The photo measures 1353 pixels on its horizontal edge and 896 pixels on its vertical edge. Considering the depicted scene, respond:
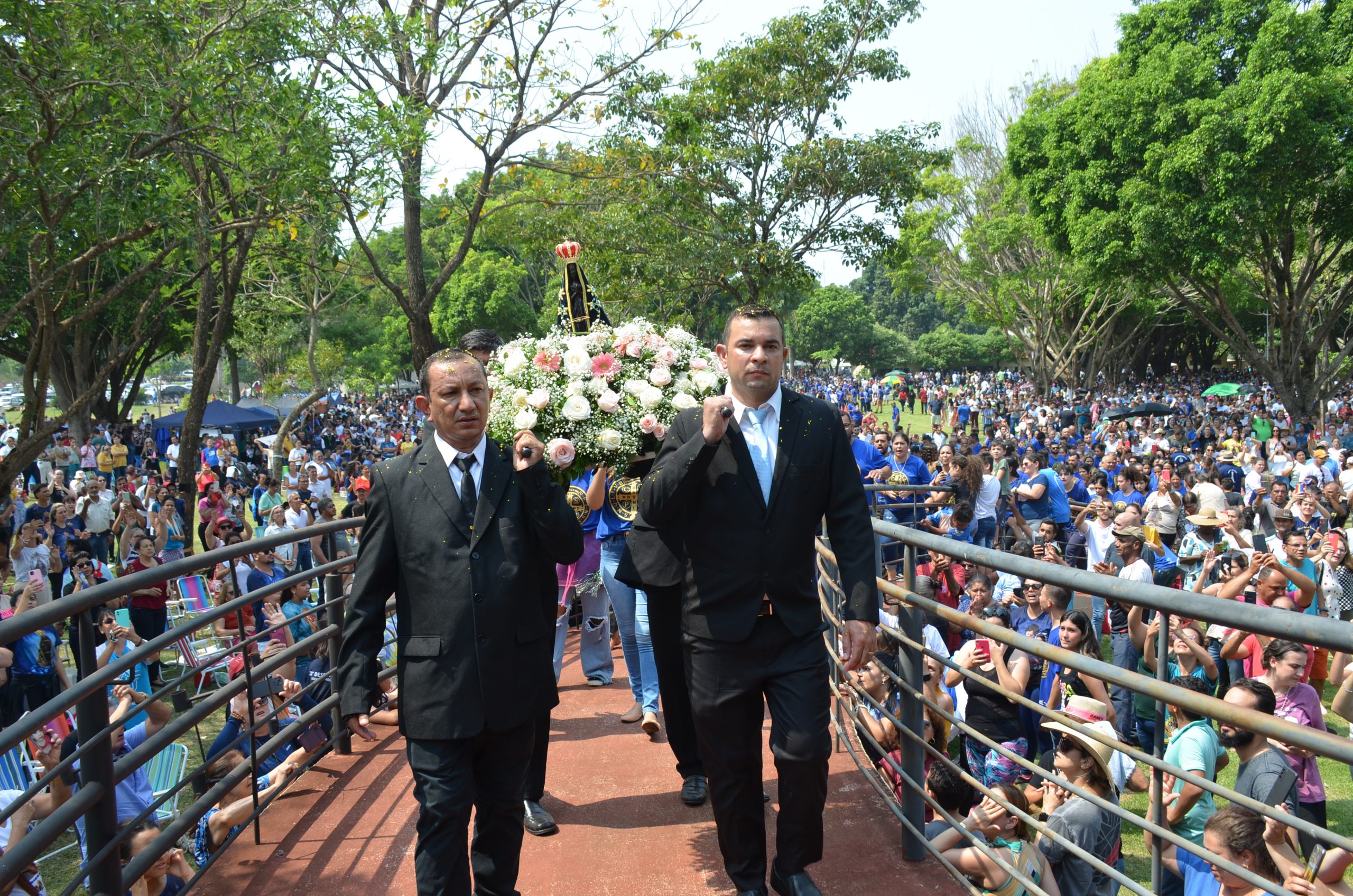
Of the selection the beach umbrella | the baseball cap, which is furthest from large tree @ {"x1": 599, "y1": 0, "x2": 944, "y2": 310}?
the beach umbrella

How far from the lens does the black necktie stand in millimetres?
3180

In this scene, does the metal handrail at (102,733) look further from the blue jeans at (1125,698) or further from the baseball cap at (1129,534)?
the baseball cap at (1129,534)

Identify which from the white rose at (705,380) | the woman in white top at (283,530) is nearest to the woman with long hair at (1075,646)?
the white rose at (705,380)

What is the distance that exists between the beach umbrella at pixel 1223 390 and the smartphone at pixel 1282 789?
42.1 m

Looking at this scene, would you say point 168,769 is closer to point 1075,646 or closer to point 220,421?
point 1075,646

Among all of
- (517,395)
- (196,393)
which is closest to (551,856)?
(517,395)

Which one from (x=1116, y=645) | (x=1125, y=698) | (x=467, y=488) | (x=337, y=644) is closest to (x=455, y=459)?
(x=467, y=488)

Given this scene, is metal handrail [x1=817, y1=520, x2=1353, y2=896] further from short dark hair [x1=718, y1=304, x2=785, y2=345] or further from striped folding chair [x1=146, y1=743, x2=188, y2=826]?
striped folding chair [x1=146, y1=743, x2=188, y2=826]

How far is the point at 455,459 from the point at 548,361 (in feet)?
4.65

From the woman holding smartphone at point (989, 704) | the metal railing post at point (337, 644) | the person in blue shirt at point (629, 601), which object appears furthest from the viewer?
the woman holding smartphone at point (989, 704)

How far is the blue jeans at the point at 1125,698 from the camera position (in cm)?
671

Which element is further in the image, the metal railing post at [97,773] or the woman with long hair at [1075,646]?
the woman with long hair at [1075,646]

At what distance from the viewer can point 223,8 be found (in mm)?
9469

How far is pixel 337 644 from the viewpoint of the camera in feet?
16.6
